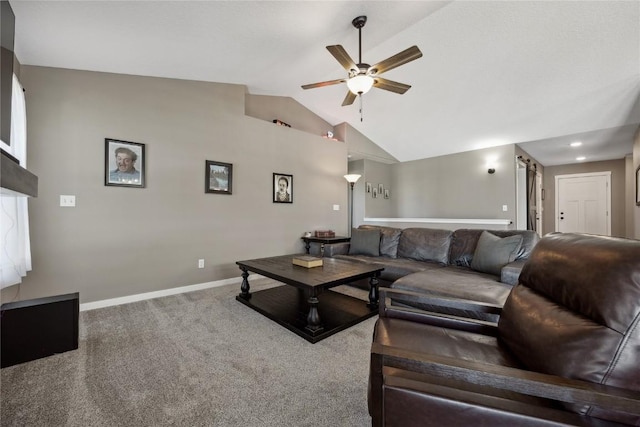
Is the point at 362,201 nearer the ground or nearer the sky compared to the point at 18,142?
nearer the ground

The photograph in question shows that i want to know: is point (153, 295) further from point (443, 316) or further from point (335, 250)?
point (443, 316)

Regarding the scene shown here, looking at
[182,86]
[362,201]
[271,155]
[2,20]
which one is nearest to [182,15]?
[2,20]

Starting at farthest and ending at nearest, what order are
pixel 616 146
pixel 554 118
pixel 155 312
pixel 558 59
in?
pixel 616 146
pixel 554 118
pixel 558 59
pixel 155 312

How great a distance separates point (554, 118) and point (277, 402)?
5.33 m

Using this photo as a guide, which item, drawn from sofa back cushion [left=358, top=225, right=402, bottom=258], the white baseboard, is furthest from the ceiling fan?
the white baseboard

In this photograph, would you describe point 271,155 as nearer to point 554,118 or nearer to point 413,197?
point 413,197

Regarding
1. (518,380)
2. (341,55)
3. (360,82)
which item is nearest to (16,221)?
(341,55)

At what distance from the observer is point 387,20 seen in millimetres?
2795

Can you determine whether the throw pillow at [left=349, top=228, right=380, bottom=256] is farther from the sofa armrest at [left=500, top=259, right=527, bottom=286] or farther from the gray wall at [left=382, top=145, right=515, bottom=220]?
the gray wall at [left=382, top=145, right=515, bottom=220]

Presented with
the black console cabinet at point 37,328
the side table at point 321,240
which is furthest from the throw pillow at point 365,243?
the black console cabinet at point 37,328

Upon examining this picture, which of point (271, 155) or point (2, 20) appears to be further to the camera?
point (271, 155)

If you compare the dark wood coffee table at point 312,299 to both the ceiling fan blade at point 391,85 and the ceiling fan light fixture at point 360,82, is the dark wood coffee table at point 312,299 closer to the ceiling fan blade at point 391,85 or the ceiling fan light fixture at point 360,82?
the ceiling fan light fixture at point 360,82

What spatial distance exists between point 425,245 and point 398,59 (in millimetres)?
2153

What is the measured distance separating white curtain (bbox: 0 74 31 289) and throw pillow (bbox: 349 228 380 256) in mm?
3462
